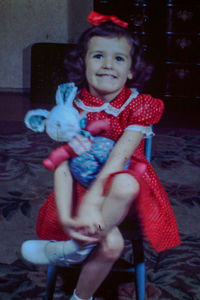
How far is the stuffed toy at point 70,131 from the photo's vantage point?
0.41 m

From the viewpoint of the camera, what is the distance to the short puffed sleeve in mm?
481

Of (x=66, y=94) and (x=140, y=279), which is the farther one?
(x=140, y=279)

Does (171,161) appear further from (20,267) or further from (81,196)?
(81,196)

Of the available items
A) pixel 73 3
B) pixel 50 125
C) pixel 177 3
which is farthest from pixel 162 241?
pixel 73 3

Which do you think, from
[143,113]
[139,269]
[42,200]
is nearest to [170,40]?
[42,200]

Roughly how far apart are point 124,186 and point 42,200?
0.95 metres

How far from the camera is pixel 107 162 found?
0.44 m

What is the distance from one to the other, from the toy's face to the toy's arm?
0.02m

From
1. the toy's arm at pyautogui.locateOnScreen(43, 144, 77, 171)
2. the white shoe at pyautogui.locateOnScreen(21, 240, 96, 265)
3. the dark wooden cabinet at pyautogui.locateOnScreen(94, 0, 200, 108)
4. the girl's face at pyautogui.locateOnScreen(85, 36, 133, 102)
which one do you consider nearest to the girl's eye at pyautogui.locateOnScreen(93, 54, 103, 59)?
the girl's face at pyautogui.locateOnScreen(85, 36, 133, 102)

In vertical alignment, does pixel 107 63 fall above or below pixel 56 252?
above

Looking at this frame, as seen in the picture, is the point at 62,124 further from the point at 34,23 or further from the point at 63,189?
the point at 34,23

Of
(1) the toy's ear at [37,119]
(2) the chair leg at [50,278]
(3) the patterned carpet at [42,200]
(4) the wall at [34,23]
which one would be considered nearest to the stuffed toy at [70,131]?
(1) the toy's ear at [37,119]

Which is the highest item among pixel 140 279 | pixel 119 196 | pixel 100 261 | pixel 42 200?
pixel 119 196

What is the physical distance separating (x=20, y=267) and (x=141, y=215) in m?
0.55
